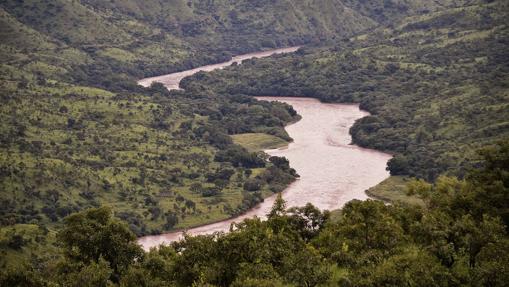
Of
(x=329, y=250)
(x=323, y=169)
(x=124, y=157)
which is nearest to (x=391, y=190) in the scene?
(x=323, y=169)

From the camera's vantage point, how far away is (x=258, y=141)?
17925cm

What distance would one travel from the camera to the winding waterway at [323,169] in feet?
438

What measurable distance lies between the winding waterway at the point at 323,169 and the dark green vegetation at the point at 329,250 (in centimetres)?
4552

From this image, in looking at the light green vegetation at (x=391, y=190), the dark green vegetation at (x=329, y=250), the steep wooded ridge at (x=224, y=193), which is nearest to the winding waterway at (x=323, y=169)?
the light green vegetation at (x=391, y=190)

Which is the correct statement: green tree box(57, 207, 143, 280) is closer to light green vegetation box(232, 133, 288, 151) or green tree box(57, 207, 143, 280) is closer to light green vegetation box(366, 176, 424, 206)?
light green vegetation box(366, 176, 424, 206)

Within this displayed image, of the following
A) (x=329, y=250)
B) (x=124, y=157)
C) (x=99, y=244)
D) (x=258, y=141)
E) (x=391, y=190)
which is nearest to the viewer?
(x=329, y=250)

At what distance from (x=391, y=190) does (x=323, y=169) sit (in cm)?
1760

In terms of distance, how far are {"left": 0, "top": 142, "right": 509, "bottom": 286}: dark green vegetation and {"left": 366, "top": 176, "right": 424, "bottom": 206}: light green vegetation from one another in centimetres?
5062

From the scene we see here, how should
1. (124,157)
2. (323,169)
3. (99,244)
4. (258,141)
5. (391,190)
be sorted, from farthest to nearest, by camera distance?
(258,141)
(323,169)
(124,157)
(391,190)
(99,244)

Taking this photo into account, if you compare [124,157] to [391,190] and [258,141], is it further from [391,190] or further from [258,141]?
[391,190]

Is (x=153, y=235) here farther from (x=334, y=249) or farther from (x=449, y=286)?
(x=449, y=286)

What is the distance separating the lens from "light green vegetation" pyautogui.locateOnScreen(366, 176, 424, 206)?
13562cm

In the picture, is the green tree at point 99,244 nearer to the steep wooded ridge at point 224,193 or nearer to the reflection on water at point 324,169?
the steep wooded ridge at point 224,193

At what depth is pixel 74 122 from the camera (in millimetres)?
164750
